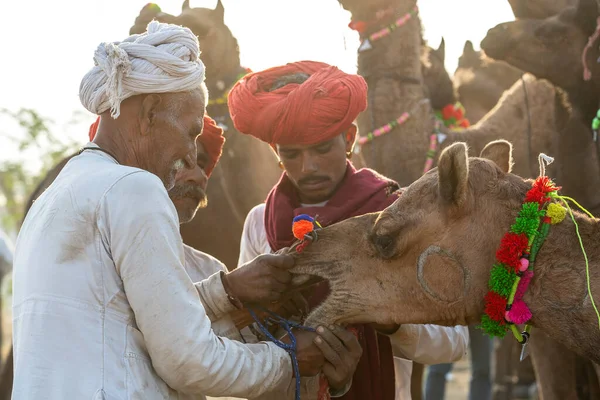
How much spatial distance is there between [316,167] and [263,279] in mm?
904

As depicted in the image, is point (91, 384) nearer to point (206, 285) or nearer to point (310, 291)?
point (206, 285)

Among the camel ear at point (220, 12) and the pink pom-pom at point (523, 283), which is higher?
the camel ear at point (220, 12)

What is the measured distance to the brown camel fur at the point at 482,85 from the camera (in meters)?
9.80

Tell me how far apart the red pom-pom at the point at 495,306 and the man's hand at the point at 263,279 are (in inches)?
28.9

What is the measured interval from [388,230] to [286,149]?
1.03m

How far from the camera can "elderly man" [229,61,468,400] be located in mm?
3559

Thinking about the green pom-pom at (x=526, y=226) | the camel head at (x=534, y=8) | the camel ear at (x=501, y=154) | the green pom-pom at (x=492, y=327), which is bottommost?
the green pom-pom at (x=492, y=327)

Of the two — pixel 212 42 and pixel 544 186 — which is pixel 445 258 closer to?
pixel 544 186

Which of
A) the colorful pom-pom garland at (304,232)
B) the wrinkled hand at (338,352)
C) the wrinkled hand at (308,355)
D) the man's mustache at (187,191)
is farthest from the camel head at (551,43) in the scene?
the wrinkled hand at (308,355)

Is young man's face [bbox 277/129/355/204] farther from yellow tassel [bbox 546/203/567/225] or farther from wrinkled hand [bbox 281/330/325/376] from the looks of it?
yellow tassel [bbox 546/203/567/225]

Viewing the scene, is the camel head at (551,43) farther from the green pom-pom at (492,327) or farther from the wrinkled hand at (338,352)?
the wrinkled hand at (338,352)

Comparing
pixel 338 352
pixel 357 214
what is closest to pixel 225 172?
pixel 357 214

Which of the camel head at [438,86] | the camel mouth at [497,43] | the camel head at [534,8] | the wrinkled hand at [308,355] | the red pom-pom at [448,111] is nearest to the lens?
the wrinkled hand at [308,355]

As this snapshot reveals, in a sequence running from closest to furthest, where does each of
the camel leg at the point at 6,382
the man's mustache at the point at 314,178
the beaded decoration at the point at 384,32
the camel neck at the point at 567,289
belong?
the camel neck at the point at 567,289 < the man's mustache at the point at 314,178 < the beaded decoration at the point at 384,32 < the camel leg at the point at 6,382
